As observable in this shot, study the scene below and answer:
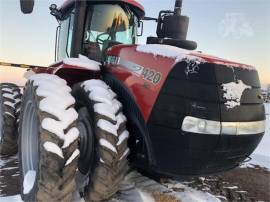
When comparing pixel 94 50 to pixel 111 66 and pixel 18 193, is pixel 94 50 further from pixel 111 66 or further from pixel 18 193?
pixel 18 193

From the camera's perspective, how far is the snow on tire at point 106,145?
314 centimetres

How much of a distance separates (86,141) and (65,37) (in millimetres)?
2333

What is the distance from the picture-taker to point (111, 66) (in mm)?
3904

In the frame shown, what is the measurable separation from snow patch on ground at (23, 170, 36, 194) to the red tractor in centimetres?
1

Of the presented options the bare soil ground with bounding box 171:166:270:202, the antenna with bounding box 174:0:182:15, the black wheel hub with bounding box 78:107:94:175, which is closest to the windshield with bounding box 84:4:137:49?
the antenna with bounding box 174:0:182:15

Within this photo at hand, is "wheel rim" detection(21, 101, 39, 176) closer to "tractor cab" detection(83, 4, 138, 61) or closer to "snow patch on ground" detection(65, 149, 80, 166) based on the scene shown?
"snow patch on ground" detection(65, 149, 80, 166)

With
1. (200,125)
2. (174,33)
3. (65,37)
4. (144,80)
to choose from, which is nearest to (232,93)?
(200,125)

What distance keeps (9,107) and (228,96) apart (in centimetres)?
372

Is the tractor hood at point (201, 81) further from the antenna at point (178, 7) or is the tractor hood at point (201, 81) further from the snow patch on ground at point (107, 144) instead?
the antenna at point (178, 7)

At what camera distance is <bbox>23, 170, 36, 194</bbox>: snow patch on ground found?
3.28 metres

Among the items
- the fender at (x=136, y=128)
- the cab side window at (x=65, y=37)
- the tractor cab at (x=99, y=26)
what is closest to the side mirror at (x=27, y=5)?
the tractor cab at (x=99, y=26)

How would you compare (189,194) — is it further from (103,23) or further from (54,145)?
(103,23)

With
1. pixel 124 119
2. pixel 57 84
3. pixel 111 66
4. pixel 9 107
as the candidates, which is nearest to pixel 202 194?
pixel 124 119

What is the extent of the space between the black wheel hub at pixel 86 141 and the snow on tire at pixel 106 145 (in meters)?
0.07
